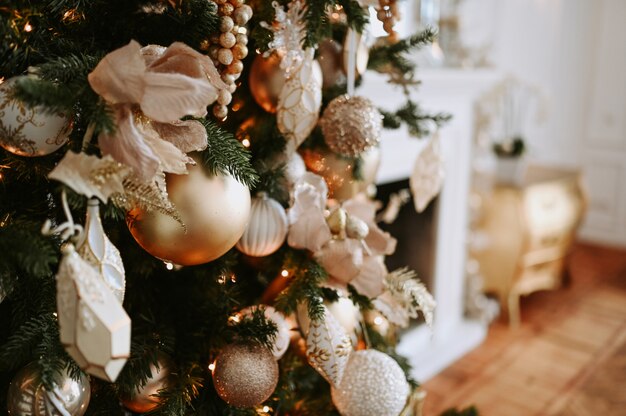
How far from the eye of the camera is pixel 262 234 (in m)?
0.72

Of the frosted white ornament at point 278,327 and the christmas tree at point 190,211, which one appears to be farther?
the frosted white ornament at point 278,327

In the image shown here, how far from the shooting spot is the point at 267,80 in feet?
2.44

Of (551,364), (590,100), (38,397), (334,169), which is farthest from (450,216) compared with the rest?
(590,100)

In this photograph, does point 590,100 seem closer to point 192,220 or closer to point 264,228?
point 264,228

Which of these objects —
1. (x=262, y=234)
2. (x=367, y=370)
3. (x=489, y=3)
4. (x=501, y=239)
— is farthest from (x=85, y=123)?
(x=489, y=3)

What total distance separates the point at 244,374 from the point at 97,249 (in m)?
0.27

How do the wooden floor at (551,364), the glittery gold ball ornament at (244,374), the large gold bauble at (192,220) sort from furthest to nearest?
1. the wooden floor at (551,364)
2. the glittery gold ball ornament at (244,374)
3. the large gold bauble at (192,220)

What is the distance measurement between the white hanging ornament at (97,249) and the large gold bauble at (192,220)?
0.08 meters

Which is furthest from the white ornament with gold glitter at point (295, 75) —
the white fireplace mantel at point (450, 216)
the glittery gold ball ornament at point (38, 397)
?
the white fireplace mantel at point (450, 216)

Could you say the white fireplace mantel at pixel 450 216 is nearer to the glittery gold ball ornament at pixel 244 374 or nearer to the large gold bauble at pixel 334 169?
the large gold bauble at pixel 334 169

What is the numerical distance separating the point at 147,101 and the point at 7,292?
0.82 feet

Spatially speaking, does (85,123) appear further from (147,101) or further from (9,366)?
(9,366)

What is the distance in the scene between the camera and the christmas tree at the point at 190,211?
487mm

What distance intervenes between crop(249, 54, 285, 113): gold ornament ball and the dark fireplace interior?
1374 mm
